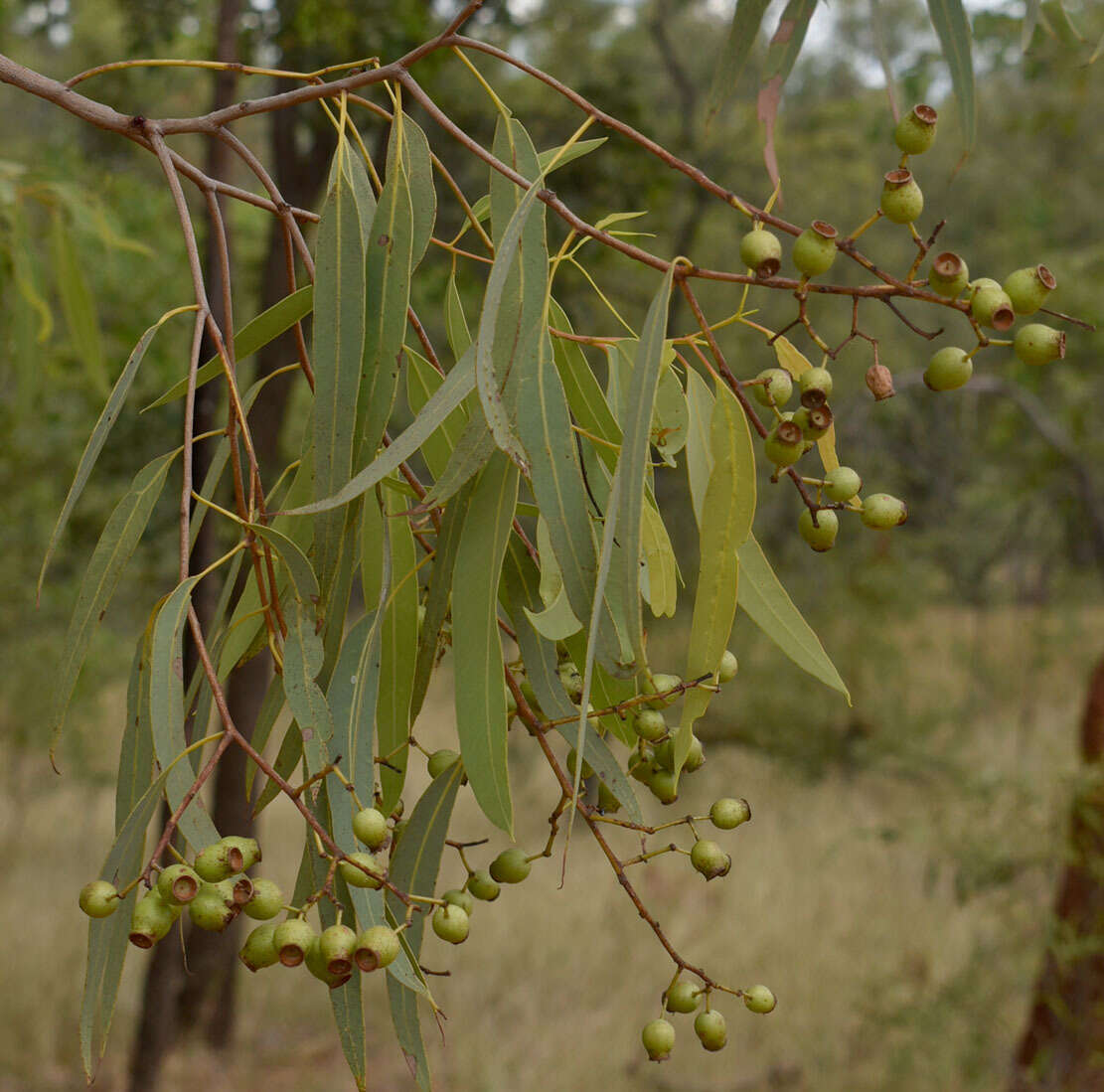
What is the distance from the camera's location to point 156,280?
14.0 ft

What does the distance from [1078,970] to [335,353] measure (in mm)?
2800

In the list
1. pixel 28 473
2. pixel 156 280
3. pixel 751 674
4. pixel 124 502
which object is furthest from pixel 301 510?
pixel 751 674

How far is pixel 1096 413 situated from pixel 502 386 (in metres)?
6.83

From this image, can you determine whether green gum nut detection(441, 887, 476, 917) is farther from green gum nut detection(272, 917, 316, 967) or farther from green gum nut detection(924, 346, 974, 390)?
green gum nut detection(924, 346, 974, 390)

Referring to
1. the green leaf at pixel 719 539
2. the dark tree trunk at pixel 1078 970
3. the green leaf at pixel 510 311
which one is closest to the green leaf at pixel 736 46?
the green leaf at pixel 510 311

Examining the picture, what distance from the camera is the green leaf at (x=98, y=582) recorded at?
85cm

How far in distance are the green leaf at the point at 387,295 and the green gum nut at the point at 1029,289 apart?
1.28 ft

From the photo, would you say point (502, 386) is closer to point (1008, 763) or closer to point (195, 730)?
point (195, 730)

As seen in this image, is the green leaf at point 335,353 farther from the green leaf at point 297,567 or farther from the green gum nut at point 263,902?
the green gum nut at point 263,902

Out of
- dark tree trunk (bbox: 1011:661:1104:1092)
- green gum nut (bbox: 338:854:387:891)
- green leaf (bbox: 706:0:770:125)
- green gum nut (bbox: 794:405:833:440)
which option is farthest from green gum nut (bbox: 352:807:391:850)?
dark tree trunk (bbox: 1011:661:1104:1092)

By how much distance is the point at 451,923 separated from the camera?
731 millimetres

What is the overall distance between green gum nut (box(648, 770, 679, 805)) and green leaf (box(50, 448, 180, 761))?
1.29 feet

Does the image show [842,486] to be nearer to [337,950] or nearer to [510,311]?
[510,311]

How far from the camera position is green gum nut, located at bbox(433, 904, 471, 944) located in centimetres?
73
